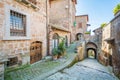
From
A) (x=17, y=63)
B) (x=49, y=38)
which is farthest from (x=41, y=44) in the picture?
(x=17, y=63)

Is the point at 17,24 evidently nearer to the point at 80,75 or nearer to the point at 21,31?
the point at 21,31

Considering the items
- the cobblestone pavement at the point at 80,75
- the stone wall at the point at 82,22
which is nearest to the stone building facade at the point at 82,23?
the stone wall at the point at 82,22

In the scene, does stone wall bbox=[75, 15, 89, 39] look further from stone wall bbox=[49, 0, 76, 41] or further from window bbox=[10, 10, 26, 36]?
window bbox=[10, 10, 26, 36]

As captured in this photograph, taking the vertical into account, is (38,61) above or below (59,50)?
below

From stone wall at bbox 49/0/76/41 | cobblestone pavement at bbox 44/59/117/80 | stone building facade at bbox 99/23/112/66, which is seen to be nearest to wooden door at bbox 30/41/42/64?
cobblestone pavement at bbox 44/59/117/80

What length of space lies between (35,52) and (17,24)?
2643mm

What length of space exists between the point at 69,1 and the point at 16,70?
13572 mm

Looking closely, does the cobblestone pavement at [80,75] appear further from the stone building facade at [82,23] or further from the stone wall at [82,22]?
the stone wall at [82,22]

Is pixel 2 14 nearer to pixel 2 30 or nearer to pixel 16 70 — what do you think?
pixel 2 30

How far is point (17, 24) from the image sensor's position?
6.71 meters

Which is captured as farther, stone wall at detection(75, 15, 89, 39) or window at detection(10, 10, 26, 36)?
stone wall at detection(75, 15, 89, 39)

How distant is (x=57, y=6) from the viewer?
1747 centimetres

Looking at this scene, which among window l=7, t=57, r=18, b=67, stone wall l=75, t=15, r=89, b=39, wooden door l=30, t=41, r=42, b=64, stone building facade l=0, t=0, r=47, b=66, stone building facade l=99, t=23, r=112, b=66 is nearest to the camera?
stone building facade l=0, t=0, r=47, b=66

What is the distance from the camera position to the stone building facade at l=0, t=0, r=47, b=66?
5.56 m
